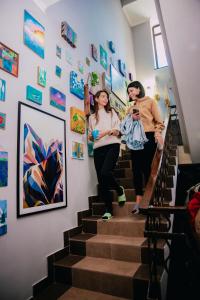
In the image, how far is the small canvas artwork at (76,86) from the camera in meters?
3.03

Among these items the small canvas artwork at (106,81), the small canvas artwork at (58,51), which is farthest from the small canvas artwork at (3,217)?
the small canvas artwork at (106,81)

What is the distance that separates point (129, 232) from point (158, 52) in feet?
22.4

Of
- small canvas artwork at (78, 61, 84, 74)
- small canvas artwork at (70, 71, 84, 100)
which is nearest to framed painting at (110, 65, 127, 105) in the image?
small canvas artwork at (78, 61, 84, 74)

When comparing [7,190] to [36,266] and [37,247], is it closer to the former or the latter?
[37,247]

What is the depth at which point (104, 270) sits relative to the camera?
6.51ft

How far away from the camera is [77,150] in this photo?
298cm

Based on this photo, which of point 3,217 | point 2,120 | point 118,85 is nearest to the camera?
point 3,217

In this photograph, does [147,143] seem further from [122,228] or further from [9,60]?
[9,60]

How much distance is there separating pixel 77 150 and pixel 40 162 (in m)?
0.78

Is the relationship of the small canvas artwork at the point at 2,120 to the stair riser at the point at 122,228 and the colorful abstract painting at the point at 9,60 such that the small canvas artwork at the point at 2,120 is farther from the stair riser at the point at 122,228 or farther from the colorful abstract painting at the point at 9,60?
the stair riser at the point at 122,228

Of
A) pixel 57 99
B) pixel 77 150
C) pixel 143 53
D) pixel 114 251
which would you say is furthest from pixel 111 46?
pixel 114 251

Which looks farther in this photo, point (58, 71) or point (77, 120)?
point (77, 120)

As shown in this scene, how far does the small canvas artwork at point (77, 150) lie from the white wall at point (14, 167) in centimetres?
8

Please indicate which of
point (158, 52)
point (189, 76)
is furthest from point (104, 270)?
point (158, 52)
